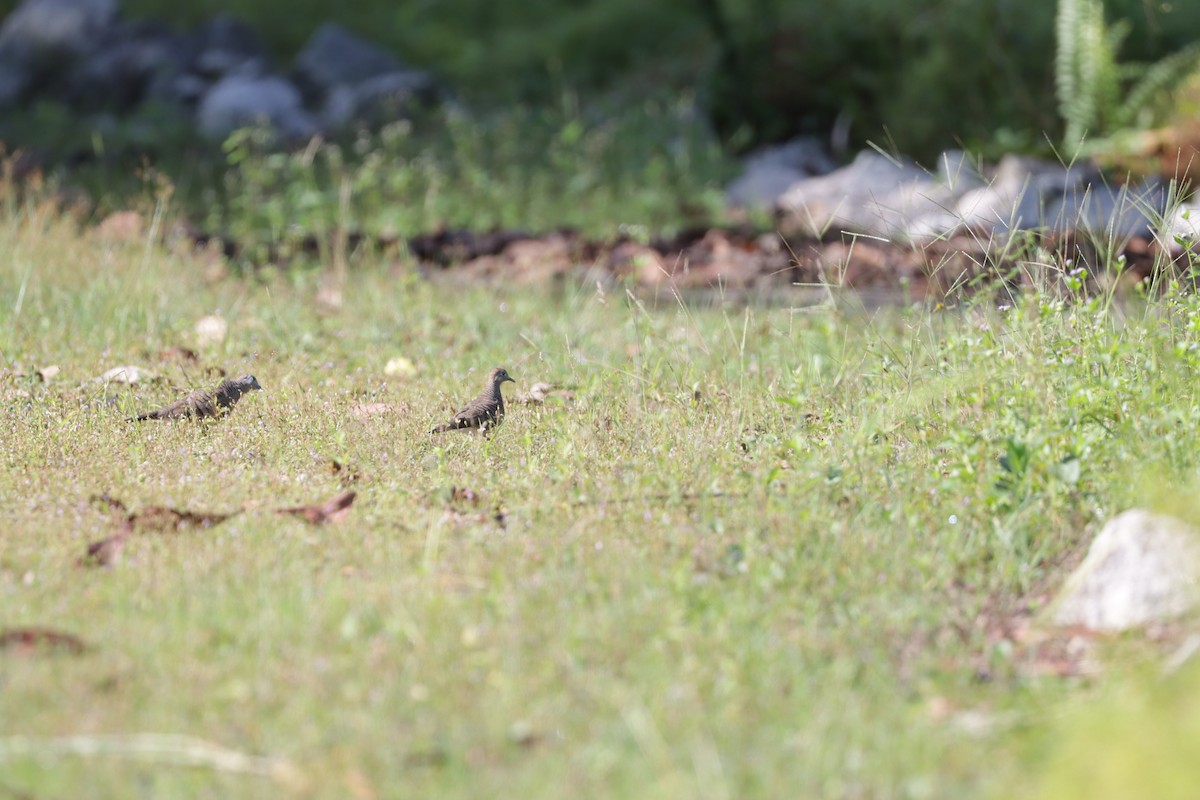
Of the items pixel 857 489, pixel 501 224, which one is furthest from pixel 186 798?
pixel 501 224

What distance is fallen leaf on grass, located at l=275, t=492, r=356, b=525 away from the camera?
3.20m

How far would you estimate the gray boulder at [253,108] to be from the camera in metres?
10.8

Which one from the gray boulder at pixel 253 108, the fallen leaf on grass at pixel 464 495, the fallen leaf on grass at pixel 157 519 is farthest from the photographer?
the gray boulder at pixel 253 108

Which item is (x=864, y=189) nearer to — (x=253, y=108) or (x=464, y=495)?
(x=464, y=495)

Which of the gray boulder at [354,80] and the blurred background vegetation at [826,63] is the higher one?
the blurred background vegetation at [826,63]

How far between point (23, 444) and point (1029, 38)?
883 cm

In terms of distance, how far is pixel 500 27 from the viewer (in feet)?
44.6

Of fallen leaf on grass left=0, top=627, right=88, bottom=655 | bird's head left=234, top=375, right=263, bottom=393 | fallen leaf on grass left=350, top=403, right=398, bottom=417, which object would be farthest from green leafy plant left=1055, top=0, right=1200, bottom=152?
fallen leaf on grass left=0, top=627, right=88, bottom=655

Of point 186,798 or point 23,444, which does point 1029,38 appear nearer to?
point 23,444

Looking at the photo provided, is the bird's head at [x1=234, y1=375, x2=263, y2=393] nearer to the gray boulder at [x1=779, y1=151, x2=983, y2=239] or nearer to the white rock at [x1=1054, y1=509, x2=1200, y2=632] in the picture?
the white rock at [x1=1054, y1=509, x2=1200, y2=632]

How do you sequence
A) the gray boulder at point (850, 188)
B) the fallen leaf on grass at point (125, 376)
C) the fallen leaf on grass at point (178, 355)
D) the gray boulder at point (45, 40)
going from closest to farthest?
1. the fallen leaf on grass at point (125, 376)
2. the fallen leaf on grass at point (178, 355)
3. the gray boulder at point (850, 188)
4. the gray boulder at point (45, 40)

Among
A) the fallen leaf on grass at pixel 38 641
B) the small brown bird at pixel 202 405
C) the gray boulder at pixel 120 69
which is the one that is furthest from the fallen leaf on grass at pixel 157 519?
the gray boulder at pixel 120 69

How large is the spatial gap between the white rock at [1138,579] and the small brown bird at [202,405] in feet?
8.42

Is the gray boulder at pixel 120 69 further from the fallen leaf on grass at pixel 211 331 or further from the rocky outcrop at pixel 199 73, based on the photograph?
the fallen leaf on grass at pixel 211 331
